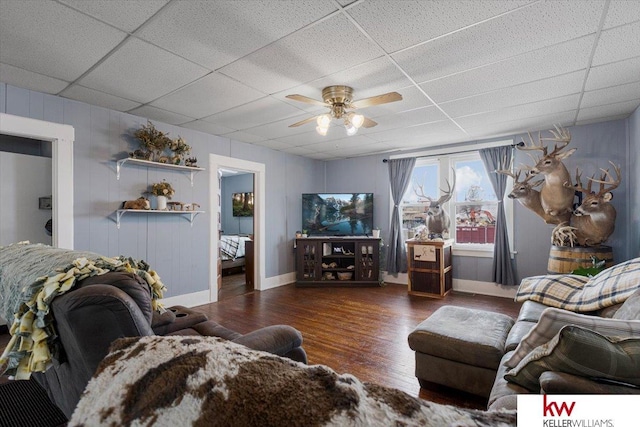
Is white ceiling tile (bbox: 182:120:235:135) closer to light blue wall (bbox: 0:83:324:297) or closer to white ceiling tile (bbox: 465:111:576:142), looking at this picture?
light blue wall (bbox: 0:83:324:297)

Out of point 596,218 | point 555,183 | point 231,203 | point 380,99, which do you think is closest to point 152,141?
point 380,99

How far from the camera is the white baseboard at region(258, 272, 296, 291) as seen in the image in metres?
5.34

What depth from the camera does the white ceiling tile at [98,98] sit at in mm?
2926

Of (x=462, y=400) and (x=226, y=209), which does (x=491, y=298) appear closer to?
(x=462, y=400)

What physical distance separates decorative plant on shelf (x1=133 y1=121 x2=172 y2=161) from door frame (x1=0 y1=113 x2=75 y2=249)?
0.64 meters

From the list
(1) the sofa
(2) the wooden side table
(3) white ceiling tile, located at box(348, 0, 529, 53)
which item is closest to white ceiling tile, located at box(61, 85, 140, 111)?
(3) white ceiling tile, located at box(348, 0, 529, 53)

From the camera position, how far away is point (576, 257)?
10.2ft

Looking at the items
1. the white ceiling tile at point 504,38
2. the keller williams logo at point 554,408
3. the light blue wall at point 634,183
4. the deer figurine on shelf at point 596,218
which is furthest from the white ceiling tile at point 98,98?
the light blue wall at point 634,183

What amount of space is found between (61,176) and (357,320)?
11.5ft

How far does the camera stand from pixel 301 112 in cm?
355

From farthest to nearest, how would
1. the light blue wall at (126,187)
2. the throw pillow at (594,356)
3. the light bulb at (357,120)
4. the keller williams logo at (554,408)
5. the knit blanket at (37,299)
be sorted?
1. the light blue wall at (126,187)
2. the light bulb at (357,120)
3. the knit blanket at (37,299)
4. the throw pillow at (594,356)
5. the keller williams logo at (554,408)

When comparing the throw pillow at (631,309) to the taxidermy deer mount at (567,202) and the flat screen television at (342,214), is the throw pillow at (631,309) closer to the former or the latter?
the taxidermy deer mount at (567,202)

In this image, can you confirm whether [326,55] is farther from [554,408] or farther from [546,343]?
[554,408]

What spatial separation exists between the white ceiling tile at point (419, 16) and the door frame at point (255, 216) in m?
3.19
